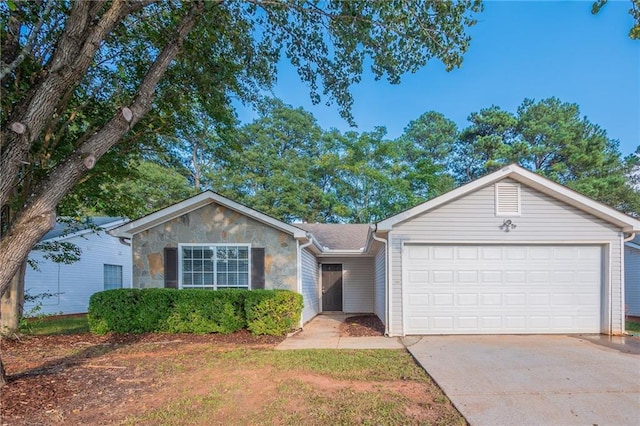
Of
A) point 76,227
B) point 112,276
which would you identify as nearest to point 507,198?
point 76,227

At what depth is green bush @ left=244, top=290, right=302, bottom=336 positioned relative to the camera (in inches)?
320

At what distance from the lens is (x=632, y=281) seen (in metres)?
12.1

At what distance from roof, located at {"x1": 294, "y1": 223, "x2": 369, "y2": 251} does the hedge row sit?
4027mm

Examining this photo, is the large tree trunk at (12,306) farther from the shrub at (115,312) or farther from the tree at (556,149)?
the tree at (556,149)

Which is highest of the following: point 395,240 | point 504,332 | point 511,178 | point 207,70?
point 207,70

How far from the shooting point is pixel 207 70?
7.04 metres

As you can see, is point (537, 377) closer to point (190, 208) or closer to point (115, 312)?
point (190, 208)

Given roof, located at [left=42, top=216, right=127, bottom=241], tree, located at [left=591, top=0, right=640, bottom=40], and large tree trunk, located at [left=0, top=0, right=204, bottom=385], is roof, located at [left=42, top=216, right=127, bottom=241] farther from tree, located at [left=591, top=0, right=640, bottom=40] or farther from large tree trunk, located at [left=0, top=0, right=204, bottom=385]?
tree, located at [left=591, top=0, right=640, bottom=40]

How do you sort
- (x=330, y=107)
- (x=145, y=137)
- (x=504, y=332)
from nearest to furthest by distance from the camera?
1. (x=330, y=107)
2. (x=504, y=332)
3. (x=145, y=137)

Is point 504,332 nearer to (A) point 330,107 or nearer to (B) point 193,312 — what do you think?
(A) point 330,107

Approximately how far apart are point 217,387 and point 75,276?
42.5 feet

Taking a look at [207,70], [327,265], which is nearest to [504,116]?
[327,265]

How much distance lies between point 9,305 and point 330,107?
8.94m

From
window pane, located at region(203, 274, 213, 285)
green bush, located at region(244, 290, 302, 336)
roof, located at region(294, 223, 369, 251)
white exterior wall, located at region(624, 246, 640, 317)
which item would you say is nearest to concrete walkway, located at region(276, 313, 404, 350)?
green bush, located at region(244, 290, 302, 336)
